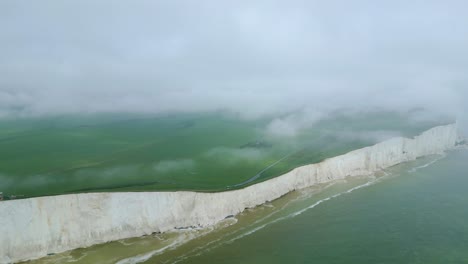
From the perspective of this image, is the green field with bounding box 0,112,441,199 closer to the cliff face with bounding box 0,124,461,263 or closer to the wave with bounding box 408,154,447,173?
the cliff face with bounding box 0,124,461,263

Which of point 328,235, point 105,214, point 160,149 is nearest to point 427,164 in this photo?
point 328,235

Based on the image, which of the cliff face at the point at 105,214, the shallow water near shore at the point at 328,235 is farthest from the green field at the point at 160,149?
the shallow water near shore at the point at 328,235

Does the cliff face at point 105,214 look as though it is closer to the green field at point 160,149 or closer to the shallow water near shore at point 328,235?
the shallow water near shore at point 328,235

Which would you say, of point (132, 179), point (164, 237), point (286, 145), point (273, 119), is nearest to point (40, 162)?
point (132, 179)

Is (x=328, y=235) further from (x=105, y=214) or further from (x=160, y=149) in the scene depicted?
(x=160, y=149)

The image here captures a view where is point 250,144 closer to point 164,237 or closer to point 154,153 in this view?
point 154,153
